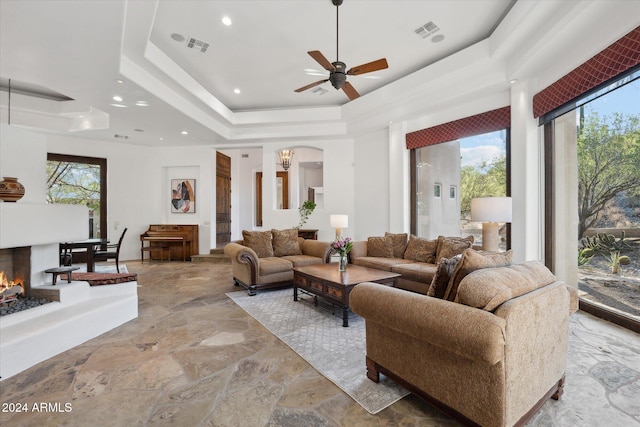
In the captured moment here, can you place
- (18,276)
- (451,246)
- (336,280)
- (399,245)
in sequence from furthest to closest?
(399,245), (451,246), (336,280), (18,276)

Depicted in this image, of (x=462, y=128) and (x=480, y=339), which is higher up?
(x=462, y=128)

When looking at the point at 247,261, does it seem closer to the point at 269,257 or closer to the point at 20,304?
the point at 269,257

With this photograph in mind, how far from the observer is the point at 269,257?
5090 millimetres

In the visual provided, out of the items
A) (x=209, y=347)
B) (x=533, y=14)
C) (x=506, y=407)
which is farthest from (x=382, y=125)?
(x=506, y=407)

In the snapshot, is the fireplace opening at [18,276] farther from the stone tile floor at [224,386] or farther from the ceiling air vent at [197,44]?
the ceiling air vent at [197,44]

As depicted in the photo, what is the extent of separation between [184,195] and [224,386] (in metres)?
6.80

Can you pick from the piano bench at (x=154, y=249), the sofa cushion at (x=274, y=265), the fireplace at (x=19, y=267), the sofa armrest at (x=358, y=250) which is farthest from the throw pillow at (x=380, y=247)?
the piano bench at (x=154, y=249)

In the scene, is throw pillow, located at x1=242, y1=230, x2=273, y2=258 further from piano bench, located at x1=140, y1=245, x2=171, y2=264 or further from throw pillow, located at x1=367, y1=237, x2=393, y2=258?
piano bench, located at x1=140, y1=245, x2=171, y2=264

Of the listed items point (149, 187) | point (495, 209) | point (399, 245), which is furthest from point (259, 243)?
point (149, 187)

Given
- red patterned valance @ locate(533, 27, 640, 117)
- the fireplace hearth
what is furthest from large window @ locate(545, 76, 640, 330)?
the fireplace hearth

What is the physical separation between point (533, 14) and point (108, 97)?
5629 mm

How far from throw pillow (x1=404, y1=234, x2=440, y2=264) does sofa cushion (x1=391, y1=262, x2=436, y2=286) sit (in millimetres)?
A: 186

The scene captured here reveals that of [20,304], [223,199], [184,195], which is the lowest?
[20,304]

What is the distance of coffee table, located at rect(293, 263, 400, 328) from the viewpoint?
10.7ft
